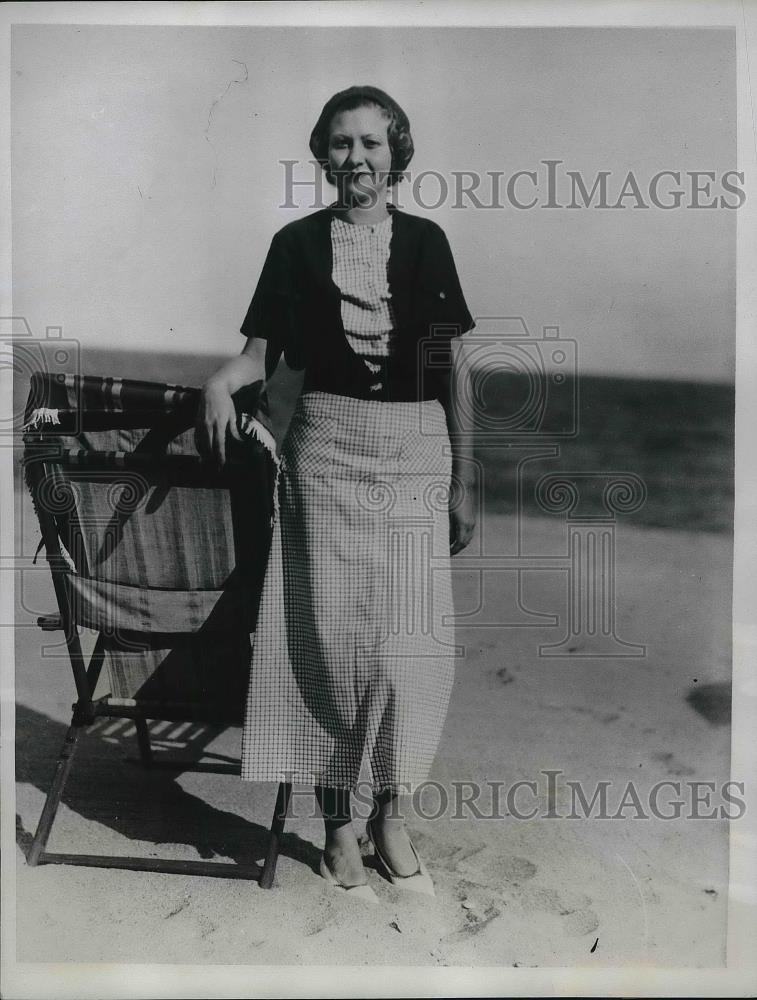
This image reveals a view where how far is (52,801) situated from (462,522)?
1223 mm

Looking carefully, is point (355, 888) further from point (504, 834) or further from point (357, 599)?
point (357, 599)

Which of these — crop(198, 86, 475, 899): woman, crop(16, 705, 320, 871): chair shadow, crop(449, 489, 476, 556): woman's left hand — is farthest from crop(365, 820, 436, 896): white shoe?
crop(449, 489, 476, 556): woman's left hand

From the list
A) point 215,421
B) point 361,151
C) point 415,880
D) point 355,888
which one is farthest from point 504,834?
point 361,151

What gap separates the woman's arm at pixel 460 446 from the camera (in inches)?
83.0

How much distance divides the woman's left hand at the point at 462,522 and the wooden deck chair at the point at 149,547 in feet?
1.45

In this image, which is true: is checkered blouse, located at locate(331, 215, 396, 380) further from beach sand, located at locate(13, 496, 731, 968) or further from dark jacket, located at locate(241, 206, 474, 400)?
beach sand, located at locate(13, 496, 731, 968)

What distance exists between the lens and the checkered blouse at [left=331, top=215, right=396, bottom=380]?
6.85 feet

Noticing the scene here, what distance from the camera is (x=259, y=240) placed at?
2.11 metres

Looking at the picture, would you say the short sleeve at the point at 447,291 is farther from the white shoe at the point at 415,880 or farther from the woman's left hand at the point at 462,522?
the white shoe at the point at 415,880

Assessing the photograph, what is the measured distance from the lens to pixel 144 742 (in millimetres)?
2305

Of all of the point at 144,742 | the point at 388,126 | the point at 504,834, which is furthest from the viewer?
the point at 144,742

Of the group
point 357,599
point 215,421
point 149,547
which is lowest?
point 357,599

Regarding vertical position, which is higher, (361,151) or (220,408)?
(361,151)

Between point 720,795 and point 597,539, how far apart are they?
0.72m
